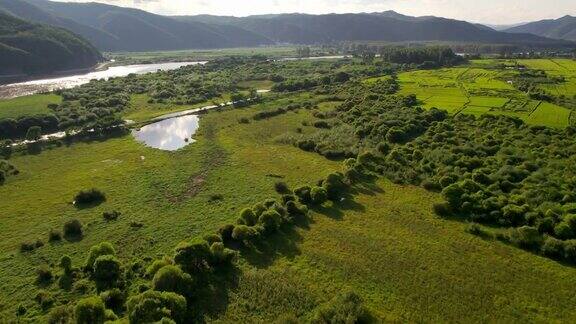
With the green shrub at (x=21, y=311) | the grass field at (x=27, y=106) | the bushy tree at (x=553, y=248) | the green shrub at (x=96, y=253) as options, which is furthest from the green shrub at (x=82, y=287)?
the grass field at (x=27, y=106)

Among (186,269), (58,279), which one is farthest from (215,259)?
(58,279)

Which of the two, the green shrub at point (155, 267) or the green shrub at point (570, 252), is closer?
the green shrub at point (155, 267)

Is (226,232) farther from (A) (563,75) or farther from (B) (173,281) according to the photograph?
(A) (563,75)

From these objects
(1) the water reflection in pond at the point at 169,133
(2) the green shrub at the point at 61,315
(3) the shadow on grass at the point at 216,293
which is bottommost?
(1) the water reflection in pond at the point at 169,133

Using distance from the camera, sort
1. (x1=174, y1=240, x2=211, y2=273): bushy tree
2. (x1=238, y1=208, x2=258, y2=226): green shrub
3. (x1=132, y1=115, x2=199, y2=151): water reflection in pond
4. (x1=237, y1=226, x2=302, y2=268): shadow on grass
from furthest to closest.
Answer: (x1=132, y1=115, x2=199, y2=151): water reflection in pond → (x1=238, y1=208, x2=258, y2=226): green shrub → (x1=237, y1=226, x2=302, y2=268): shadow on grass → (x1=174, y1=240, x2=211, y2=273): bushy tree

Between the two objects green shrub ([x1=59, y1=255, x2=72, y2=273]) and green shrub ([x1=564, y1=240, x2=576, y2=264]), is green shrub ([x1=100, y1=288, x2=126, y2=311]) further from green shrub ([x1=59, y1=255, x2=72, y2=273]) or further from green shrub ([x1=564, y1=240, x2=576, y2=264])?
green shrub ([x1=564, y1=240, x2=576, y2=264])

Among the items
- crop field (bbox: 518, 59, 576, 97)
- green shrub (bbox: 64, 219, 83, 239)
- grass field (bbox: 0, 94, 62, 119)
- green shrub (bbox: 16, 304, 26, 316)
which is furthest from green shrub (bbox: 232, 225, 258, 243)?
crop field (bbox: 518, 59, 576, 97)

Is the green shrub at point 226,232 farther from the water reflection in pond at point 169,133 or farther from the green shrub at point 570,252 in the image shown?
the water reflection in pond at point 169,133
